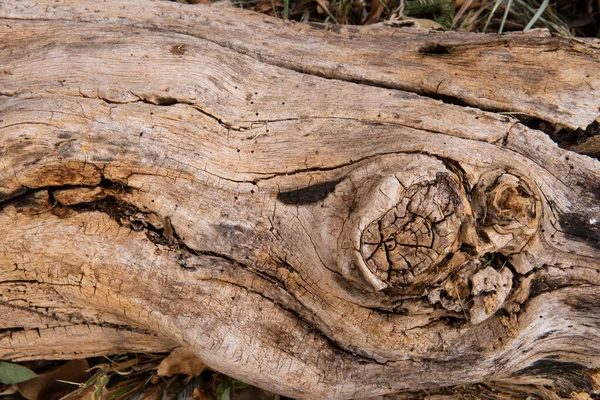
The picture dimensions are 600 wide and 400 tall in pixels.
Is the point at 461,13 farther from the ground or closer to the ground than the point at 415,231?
farther from the ground

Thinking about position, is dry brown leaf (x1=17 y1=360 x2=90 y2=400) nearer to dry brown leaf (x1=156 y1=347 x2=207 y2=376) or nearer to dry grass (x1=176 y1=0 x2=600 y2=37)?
dry brown leaf (x1=156 y1=347 x2=207 y2=376)

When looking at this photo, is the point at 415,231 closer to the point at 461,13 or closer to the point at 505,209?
the point at 505,209

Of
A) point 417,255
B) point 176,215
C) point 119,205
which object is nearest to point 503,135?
point 417,255

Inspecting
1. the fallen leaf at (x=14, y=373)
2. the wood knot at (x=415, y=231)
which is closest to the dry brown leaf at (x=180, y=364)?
the fallen leaf at (x=14, y=373)

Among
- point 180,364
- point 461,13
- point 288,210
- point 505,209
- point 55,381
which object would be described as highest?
point 461,13

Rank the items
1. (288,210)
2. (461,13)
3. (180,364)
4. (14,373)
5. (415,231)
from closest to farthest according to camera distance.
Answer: (415,231) → (288,210) → (14,373) → (180,364) → (461,13)

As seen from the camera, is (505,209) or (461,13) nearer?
(505,209)

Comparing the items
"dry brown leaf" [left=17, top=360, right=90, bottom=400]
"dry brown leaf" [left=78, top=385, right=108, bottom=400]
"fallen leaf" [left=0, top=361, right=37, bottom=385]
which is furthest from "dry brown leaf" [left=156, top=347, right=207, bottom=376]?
"fallen leaf" [left=0, top=361, right=37, bottom=385]

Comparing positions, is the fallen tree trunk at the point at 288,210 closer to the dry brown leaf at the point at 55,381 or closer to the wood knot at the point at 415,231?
the wood knot at the point at 415,231

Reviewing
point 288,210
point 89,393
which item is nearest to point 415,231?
point 288,210
